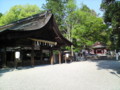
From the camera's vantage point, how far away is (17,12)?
123ft

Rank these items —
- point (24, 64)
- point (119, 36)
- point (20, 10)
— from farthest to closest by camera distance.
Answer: point (20, 10) < point (24, 64) < point (119, 36)

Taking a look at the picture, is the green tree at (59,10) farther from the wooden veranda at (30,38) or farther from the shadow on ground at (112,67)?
the shadow on ground at (112,67)

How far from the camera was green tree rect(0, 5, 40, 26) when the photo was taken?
118ft

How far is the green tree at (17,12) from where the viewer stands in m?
35.9

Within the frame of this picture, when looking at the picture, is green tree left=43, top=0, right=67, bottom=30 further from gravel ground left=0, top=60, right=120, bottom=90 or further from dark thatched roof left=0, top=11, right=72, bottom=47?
gravel ground left=0, top=60, right=120, bottom=90

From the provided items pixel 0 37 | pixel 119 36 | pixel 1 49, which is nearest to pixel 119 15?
pixel 119 36

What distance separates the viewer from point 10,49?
1534 centimetres

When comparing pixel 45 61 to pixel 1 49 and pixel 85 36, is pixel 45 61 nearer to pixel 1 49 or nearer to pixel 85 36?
pixel 1 49

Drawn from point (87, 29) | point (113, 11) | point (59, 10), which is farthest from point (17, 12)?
point (113, 11)

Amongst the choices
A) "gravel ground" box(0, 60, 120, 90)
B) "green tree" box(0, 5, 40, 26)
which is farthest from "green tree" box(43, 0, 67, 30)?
"gravel ground" box(0, 60, 120, 90)

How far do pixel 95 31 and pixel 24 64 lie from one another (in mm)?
13374

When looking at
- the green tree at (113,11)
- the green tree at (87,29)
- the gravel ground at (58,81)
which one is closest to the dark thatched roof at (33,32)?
the gravel ground at (58,81)

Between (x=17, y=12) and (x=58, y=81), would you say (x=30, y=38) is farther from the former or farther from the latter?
(x=17, y=12)

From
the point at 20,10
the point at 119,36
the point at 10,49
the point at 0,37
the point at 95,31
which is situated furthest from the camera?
the point at 20,10
